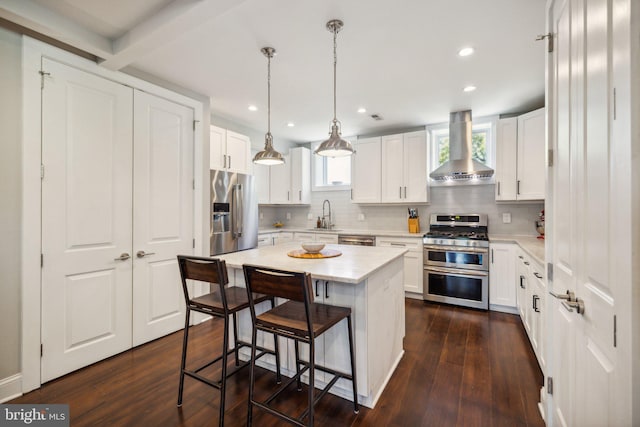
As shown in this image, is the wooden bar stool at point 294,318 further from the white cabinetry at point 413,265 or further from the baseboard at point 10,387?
the white cabinetry at point 413,265

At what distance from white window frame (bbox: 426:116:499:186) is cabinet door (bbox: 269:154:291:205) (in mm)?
2450

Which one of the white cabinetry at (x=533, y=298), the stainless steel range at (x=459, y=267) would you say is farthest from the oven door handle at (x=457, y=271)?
the white cabinetry at (x=533, y=298)

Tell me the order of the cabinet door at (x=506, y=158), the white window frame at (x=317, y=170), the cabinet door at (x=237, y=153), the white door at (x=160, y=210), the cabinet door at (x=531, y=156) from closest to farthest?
the white door at (x=160, y=210)
the cabinet door at (x=531, y=156)
the cabinet door at (x=506, y=158)
the cabinet door at (x=237, y=153)
the white window frame at (x=317, y=170)

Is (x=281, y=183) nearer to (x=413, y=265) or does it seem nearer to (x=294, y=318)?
(x=413, y=265)

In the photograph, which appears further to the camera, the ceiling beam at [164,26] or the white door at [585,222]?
the ceiling beam at [164,26]

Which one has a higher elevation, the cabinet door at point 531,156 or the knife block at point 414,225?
the cabinet door at point 531,156

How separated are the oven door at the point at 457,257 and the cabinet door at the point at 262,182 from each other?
2.86 metres

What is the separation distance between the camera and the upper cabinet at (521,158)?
11.3 ft

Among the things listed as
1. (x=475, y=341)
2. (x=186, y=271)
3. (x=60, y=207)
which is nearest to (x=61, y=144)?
(x=60, y=207)

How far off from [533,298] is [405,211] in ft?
8.22

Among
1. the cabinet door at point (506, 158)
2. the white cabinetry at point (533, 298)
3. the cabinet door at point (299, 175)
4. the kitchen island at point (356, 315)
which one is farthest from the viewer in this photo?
the cabinet door at point (299, 175)

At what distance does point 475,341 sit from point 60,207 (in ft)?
12.4

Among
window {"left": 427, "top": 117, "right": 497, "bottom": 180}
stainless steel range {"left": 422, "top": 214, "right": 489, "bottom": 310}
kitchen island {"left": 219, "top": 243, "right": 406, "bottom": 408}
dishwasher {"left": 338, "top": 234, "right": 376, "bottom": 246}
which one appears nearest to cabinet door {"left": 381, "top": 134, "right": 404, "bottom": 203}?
window {"left": 427, "top": 117, "right": 497, "bottom": 180}

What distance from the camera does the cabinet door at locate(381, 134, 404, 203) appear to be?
4418mm
